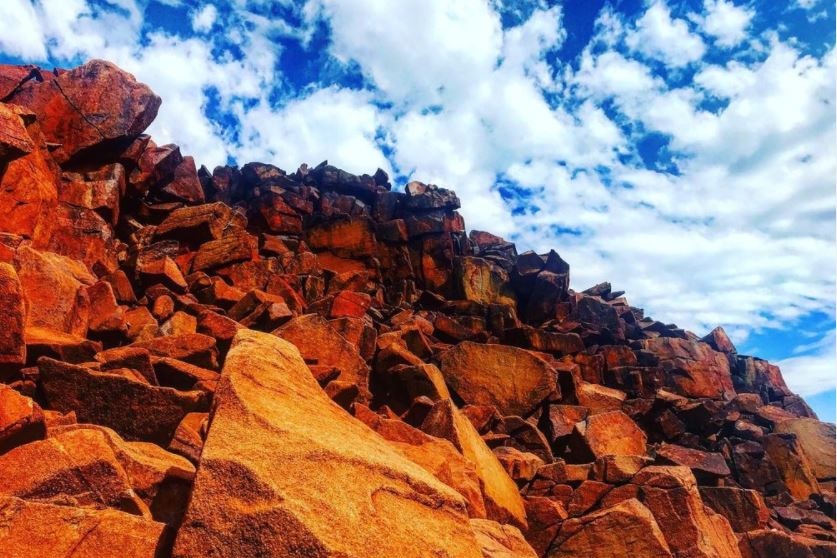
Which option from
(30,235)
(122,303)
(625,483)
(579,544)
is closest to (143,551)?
(579,544)

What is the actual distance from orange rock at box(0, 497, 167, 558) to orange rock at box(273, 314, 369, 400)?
8.90 metres

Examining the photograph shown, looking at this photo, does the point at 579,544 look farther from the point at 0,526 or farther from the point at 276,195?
the point at 276,195

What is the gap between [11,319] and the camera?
23.4 feet

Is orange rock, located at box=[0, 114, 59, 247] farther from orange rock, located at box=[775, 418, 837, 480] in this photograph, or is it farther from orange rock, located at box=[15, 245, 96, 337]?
orange rock, located at box=[775, 418, 837, 480]

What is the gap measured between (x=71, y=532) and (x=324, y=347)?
9.66 m

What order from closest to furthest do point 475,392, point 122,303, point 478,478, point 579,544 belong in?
1. point 579,544
2. point 478,478
3. point 122,303
4. point 475,392

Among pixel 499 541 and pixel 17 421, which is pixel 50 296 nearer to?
pixel 17 421

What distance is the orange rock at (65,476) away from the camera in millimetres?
4836

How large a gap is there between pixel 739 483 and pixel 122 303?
2426cm

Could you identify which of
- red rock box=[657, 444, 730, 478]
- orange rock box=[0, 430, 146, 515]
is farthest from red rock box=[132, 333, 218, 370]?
red rock box=[657, 444, 730, 478]

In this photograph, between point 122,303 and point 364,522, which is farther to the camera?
point 122,303

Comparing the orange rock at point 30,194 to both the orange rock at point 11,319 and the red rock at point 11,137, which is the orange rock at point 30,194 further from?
the orange rock at point 11,319

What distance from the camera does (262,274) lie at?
75.7 ft

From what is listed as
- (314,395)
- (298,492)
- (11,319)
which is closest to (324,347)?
(314,395)
